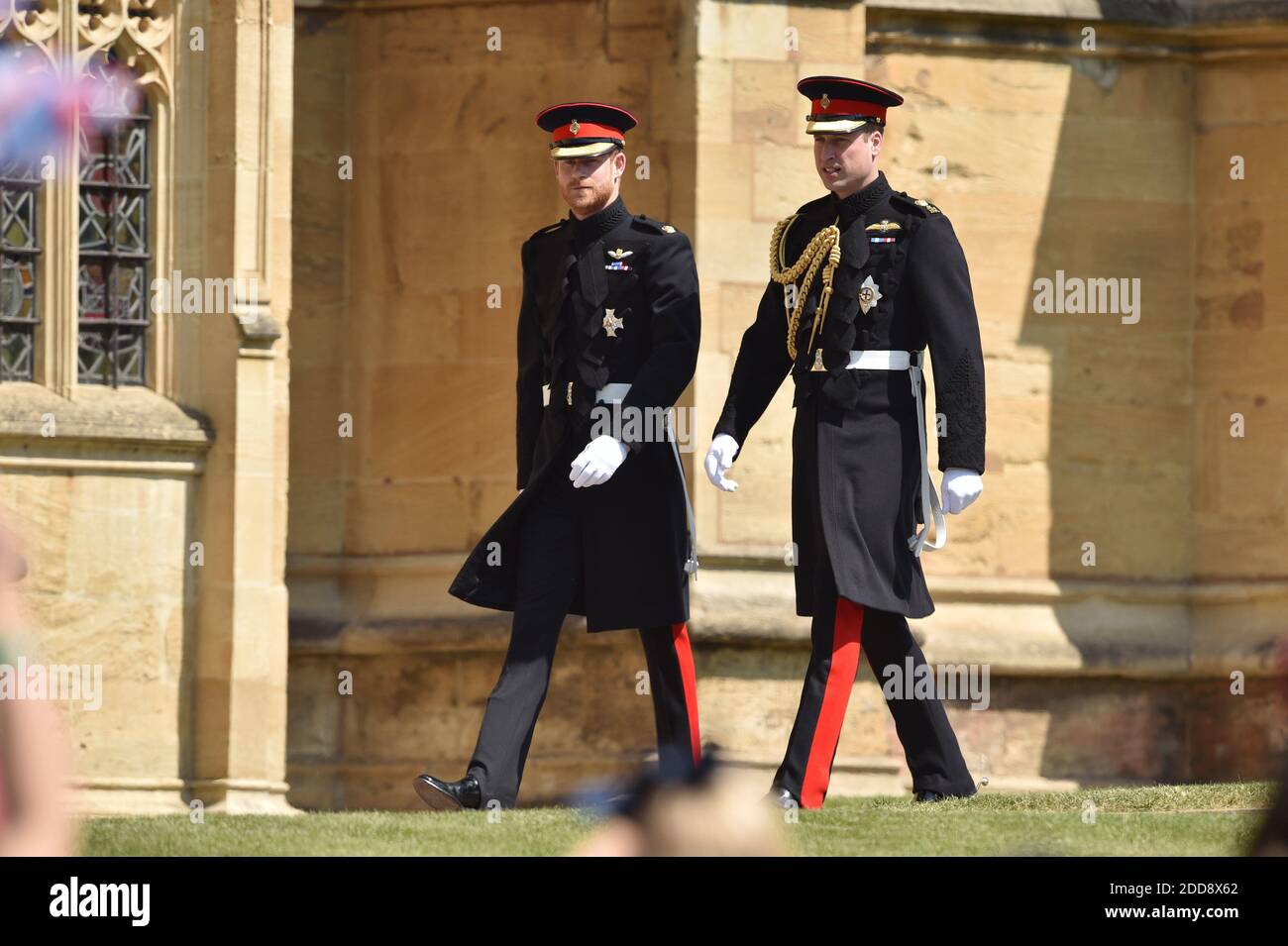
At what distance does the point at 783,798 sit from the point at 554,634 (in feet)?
3.19

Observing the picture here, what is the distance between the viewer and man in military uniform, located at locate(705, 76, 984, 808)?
9484mm

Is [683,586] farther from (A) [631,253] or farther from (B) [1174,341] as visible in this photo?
(B) [1174,341]

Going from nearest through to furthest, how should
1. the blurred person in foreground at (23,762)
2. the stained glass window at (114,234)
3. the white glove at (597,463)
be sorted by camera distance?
the blurred person in foreground at (23,762)
the white glove at (597,463)
the stained glass window at (114,234)

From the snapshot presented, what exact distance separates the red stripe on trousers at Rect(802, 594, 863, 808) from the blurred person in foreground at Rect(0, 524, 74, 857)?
4824mm

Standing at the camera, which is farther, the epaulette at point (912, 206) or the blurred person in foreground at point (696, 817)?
the epaulette at point (912, 206)

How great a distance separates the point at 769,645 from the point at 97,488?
2.85 m

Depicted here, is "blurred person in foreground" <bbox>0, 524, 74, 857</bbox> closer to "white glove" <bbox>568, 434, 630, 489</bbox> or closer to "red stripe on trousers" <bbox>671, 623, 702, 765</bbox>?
"white glove" <bbox>568, 434, 630, 489</bbox>

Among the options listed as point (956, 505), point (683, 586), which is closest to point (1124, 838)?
point (956, 505)

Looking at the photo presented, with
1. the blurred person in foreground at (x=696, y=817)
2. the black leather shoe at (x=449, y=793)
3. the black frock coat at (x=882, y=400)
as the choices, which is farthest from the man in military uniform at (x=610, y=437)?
the blurred person in foreground at (x=696, y=817)

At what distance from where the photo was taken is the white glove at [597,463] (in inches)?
378

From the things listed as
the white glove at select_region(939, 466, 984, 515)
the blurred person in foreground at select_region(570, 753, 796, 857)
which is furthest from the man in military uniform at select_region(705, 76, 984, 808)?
the blurred person in foreground at select_region(570, 753, 796, 857)

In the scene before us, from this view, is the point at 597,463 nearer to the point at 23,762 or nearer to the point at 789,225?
the point at 789,225

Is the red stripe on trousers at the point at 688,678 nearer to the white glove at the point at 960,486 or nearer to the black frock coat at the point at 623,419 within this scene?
the black frock coat at the point at 623,419

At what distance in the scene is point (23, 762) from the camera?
180 inches
